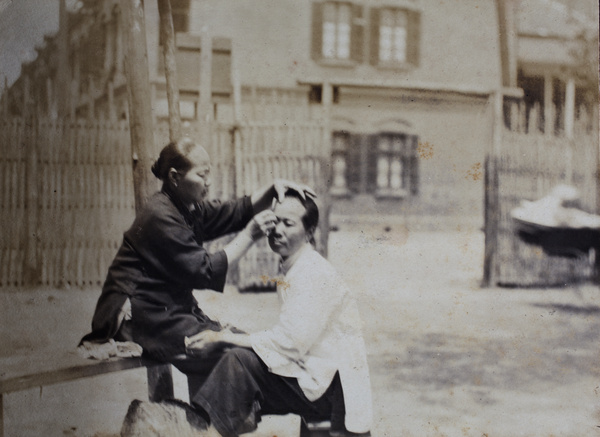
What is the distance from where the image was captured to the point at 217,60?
3459 millimetres

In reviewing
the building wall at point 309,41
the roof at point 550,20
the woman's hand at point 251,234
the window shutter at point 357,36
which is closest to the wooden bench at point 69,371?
the woman's hand at point 251,234

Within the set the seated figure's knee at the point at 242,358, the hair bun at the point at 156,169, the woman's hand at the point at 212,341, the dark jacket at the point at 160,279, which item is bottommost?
the seated figure's knee at the point at 242,358

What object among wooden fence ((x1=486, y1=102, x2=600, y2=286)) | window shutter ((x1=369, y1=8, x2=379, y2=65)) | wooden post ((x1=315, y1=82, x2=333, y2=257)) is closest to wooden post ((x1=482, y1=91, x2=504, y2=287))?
wooden fence ((x1=486, y1=102, x2=600, y2=286))

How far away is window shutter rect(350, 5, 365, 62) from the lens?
358cm

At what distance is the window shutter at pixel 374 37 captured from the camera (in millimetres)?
3600

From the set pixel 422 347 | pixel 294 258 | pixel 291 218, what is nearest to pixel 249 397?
pixel 294 258

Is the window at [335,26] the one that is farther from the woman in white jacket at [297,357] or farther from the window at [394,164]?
the woman in white jacket at [297,357]

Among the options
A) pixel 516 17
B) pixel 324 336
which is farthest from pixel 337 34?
pixel 324 336

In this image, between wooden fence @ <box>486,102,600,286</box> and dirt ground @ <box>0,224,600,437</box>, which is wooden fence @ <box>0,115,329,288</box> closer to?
dirt ground @ <box>0,224,600,437</box>

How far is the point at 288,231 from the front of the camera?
3221 mm

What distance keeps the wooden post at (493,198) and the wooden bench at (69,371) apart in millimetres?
1634

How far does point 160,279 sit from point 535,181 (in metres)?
2.69

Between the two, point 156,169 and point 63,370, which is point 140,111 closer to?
point 156,169

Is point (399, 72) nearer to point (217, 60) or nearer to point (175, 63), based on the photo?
point (217, 60)
